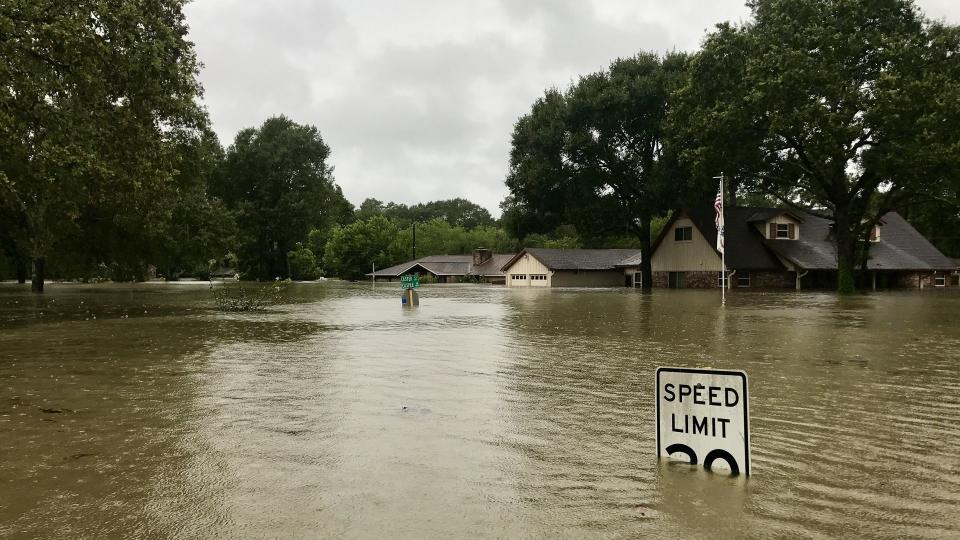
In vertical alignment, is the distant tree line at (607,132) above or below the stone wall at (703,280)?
above

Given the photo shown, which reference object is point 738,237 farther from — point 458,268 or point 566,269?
point 458,268

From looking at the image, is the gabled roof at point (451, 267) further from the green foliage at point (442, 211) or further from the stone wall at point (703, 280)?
the green foliage at point (442, 211)

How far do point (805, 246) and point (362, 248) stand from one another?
70.1 meters

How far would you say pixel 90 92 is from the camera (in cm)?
2231

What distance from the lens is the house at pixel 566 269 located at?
77875 millimetres

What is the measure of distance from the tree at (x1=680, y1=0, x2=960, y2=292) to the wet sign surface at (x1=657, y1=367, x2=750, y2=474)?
38221 millimetres

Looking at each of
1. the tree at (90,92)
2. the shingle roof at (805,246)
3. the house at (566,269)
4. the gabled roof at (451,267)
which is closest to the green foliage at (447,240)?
the gabled roof at (451,267)

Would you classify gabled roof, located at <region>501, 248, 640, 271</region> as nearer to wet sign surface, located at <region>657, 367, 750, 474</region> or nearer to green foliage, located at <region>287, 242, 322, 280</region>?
green foliage, located at <region>287, 242, 322, 280</region>

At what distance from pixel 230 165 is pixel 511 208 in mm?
49221

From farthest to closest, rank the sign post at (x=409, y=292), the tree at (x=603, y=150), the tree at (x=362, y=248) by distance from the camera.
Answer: the tree at (x=362, y=248)
the tree at (x=603, y=150)
the sign post at (x=409, y=292)

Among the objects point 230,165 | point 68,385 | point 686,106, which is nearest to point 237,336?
point 68,385

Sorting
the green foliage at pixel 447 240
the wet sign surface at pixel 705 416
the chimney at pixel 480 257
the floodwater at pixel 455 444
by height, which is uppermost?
the green foliage at pixel 447 240

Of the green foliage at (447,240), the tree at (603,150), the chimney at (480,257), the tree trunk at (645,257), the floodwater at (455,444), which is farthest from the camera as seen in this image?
the green foliage at (447,240)

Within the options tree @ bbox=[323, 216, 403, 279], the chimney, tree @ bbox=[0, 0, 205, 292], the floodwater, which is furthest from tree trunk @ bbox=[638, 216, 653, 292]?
tree @ bbox=[323, 216, 403, 279]
